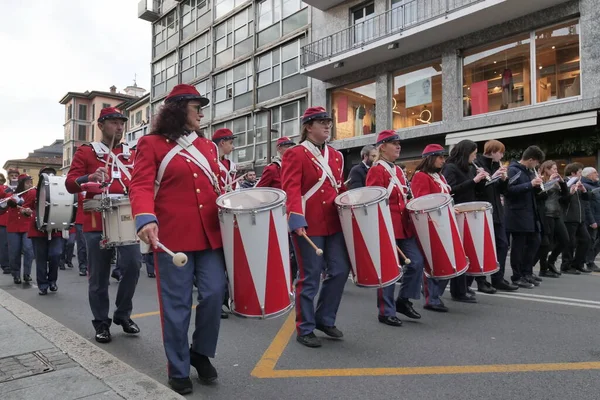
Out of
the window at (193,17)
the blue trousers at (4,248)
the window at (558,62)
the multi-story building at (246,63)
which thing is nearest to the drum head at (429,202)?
the blue trousers at (4,248)

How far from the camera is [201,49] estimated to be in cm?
3062

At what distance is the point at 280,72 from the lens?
2403cm

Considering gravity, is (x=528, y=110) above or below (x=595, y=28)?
below

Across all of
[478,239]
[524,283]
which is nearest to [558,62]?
[524,283]

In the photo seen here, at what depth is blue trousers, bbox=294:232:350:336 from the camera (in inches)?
169

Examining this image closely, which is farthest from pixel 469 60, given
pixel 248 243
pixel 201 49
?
pixel 201 49

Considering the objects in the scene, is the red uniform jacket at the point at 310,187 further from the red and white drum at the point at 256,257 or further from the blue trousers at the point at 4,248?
the blue trousers at the point at 4,248

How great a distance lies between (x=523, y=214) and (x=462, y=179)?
1415 mm

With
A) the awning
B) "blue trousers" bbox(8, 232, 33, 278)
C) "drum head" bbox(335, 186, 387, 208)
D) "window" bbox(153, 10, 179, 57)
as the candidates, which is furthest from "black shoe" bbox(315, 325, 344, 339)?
"window" bbox(153, 10, 179, 57)

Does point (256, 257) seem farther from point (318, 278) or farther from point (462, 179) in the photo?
point (462, 179)

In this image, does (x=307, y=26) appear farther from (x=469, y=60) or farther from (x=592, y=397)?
(x=592, y=397)

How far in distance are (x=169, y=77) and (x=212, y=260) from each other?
109 ft

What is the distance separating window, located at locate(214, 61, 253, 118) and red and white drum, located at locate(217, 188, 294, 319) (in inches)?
925

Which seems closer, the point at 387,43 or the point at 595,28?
the point at 595,28
